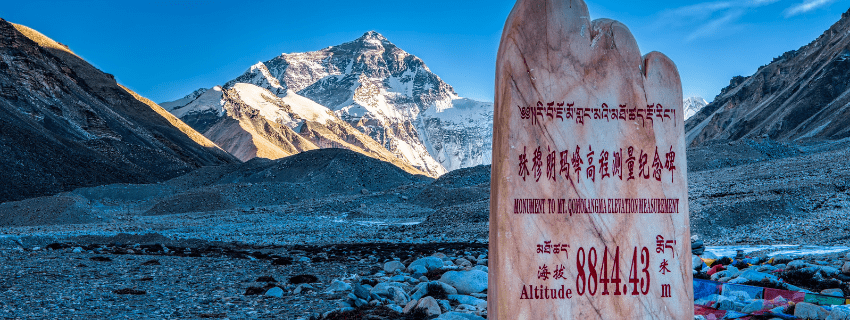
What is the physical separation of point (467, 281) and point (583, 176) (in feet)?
14.3

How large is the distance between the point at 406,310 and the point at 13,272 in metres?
8.26

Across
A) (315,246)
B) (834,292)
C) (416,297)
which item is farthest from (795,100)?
(416,297)

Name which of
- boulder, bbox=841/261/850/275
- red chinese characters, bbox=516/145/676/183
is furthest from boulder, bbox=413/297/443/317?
boulder, bbox=841/261/850/275

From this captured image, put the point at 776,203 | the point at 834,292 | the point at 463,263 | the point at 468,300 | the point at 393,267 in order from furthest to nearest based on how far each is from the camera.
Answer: the point at 776,203
the point at 463,263
the point at 393,267
the point at 468,300
the point at 834,292

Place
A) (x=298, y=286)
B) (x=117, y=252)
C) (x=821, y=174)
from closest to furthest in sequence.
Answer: (x=298, y=286) < (x=117, y=252) < (x=821, y=174)

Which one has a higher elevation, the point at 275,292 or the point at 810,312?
the point at 810,312

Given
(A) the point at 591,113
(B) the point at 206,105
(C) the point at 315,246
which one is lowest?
(C) the point at 315,246

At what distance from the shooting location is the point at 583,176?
495 centimetres

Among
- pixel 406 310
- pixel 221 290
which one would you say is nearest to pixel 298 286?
pixel 221 290

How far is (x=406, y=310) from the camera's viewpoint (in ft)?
23.8

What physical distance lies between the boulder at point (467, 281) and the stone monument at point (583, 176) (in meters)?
3.76

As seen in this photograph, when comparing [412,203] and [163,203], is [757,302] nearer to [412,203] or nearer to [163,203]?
[412,203]

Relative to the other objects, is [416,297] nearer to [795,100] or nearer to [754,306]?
[754,306]

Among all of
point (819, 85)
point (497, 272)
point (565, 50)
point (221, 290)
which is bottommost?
point (221, 290)
